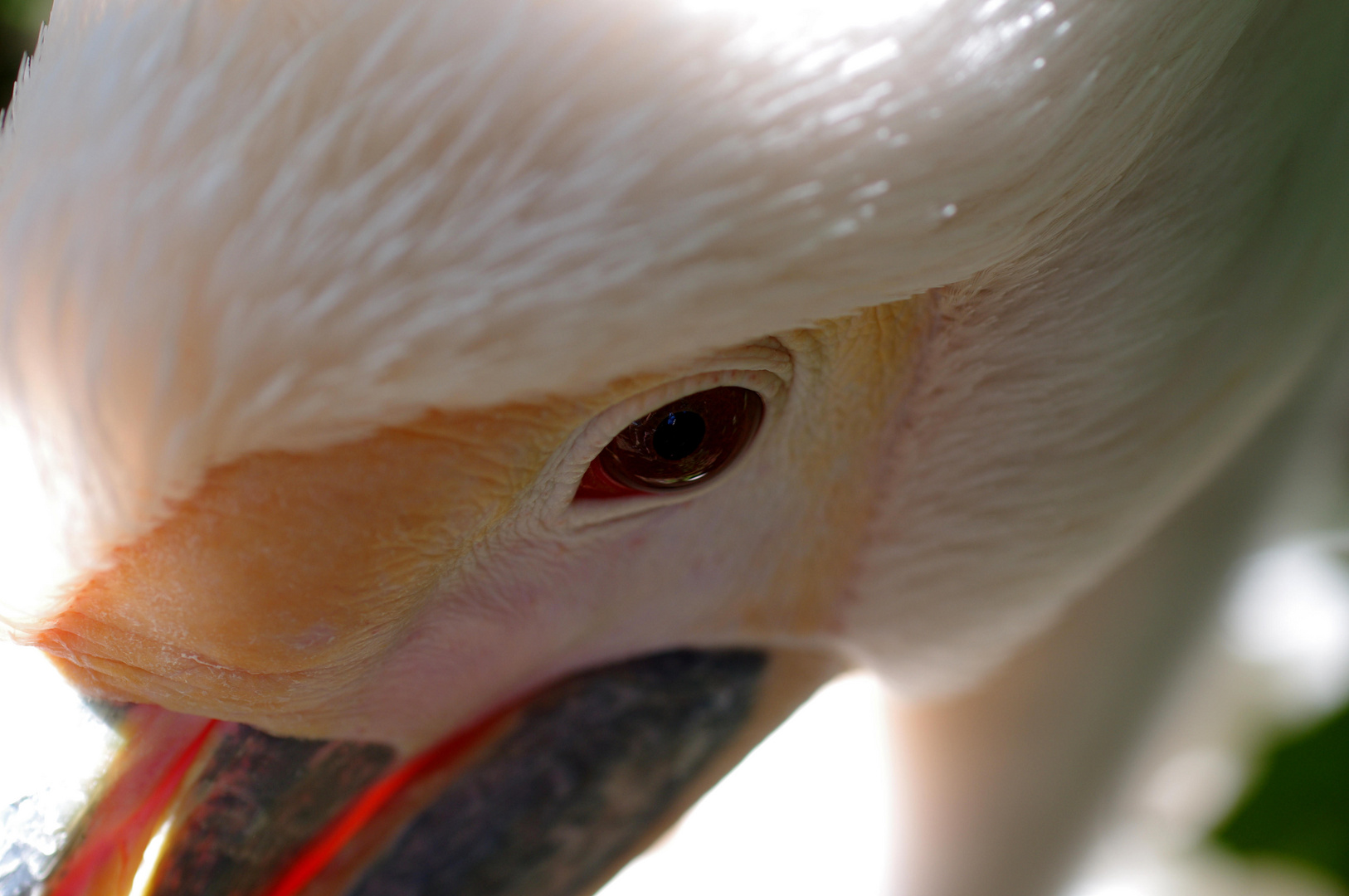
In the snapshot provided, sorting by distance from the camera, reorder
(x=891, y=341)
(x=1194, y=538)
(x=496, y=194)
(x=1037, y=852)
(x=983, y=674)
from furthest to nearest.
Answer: (x=1037, y=852) → (x=1194, y=538) → (x=983, y=674) → (x=891, y=341) → (x=496, y=194)

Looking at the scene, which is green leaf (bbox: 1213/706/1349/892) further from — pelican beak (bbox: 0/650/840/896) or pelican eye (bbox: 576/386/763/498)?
pelican eye (bbox: 576/386/763/498)

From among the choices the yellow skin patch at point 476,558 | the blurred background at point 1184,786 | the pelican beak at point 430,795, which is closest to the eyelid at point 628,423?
the yellow skin patch at point 476,558

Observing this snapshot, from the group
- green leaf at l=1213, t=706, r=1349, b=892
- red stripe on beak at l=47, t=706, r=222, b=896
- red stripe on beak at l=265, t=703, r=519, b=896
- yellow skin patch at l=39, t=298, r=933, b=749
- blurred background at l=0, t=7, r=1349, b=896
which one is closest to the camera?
yellow skin patch at l=39, t=298, r=933, b=749

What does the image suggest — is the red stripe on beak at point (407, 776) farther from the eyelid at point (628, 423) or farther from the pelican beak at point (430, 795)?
the eyelid at point (628, 423)

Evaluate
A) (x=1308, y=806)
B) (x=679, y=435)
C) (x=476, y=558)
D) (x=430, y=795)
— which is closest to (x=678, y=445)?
(x=679, y=435)

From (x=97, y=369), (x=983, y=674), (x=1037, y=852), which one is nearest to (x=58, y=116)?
(x=97, y=369)

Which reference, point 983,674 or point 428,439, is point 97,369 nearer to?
point 428,439

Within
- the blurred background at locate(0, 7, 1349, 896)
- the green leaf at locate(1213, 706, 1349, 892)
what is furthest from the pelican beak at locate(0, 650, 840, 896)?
the green leaf at locate(1213, 706, 1349, 892)

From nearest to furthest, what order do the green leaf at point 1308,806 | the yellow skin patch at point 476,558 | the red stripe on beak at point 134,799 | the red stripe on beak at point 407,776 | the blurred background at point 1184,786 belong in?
the yellow skin patch at point 476,558 → the red stripe on beak at point 134,799 → the red stripe on beak at point 407,776 → the blurred background at point 1184,786 → the green leaf at point 1308,806
